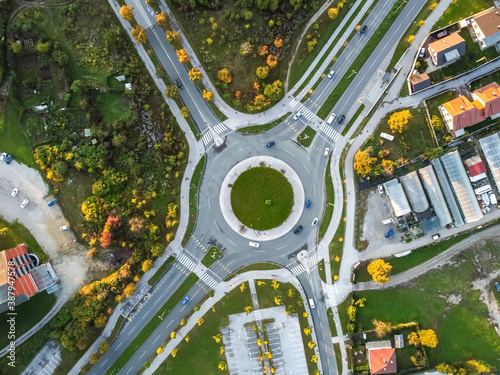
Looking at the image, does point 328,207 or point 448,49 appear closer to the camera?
point 448,49

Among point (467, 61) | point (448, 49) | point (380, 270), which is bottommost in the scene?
point (380, 270)

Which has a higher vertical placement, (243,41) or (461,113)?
(243,41)

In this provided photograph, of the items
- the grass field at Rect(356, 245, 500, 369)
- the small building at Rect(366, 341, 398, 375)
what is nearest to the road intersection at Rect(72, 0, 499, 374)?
the small building at Rect(366, 341, 398, 375)

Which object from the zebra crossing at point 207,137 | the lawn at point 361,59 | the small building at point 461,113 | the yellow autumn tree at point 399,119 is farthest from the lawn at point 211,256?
the small building at point 461,113

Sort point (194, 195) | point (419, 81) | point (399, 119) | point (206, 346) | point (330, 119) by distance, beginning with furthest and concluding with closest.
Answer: point (194, 195) → point (330, 119) → point (206, 346) → point (419, 81) → point (399, 119)

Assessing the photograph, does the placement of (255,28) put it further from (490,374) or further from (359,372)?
(490,374)

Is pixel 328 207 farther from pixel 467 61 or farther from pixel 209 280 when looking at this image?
pixel 467 61

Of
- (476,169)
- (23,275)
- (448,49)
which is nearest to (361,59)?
(448,49)
